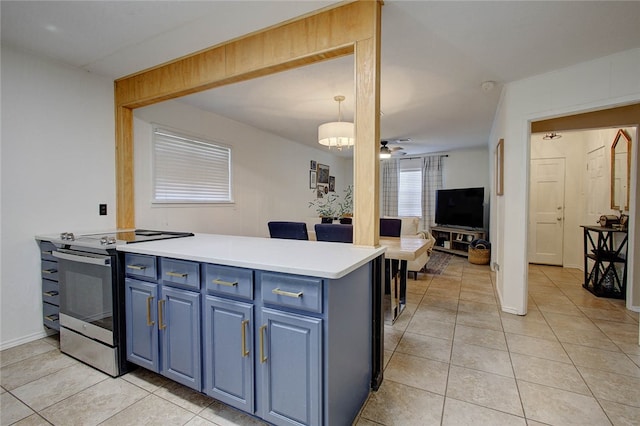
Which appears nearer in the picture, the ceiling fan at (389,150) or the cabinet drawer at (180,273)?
the cabinet drawer at (180,273)

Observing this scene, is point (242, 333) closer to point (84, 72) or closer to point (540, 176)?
point (84, 72)

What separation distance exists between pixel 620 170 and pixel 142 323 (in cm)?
508

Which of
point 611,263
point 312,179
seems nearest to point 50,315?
point 312,179

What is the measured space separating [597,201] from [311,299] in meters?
4.96

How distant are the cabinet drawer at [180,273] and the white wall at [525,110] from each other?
9.83ft

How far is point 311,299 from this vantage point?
123 cm

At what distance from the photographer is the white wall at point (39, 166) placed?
7.27 ft

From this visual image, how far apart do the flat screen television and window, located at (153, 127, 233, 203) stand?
458 cm

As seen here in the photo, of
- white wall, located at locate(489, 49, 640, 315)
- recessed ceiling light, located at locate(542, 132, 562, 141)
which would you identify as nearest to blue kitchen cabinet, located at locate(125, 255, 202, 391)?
white wall, located at locate(489, 49, 640, 315)

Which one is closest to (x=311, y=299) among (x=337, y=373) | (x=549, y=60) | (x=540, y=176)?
(x=337, y=373)

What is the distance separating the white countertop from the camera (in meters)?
1.24

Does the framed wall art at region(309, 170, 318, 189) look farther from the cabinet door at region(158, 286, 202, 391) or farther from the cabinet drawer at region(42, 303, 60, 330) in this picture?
the cabinet door at region(158, 286, 202, 391)

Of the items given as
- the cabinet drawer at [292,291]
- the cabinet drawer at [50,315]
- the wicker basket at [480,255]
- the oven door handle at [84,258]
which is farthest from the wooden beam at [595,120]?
the cabinet drawer at [50,315]

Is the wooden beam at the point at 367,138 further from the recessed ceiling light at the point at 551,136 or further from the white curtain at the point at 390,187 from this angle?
the white curtain at the point at 390,187
